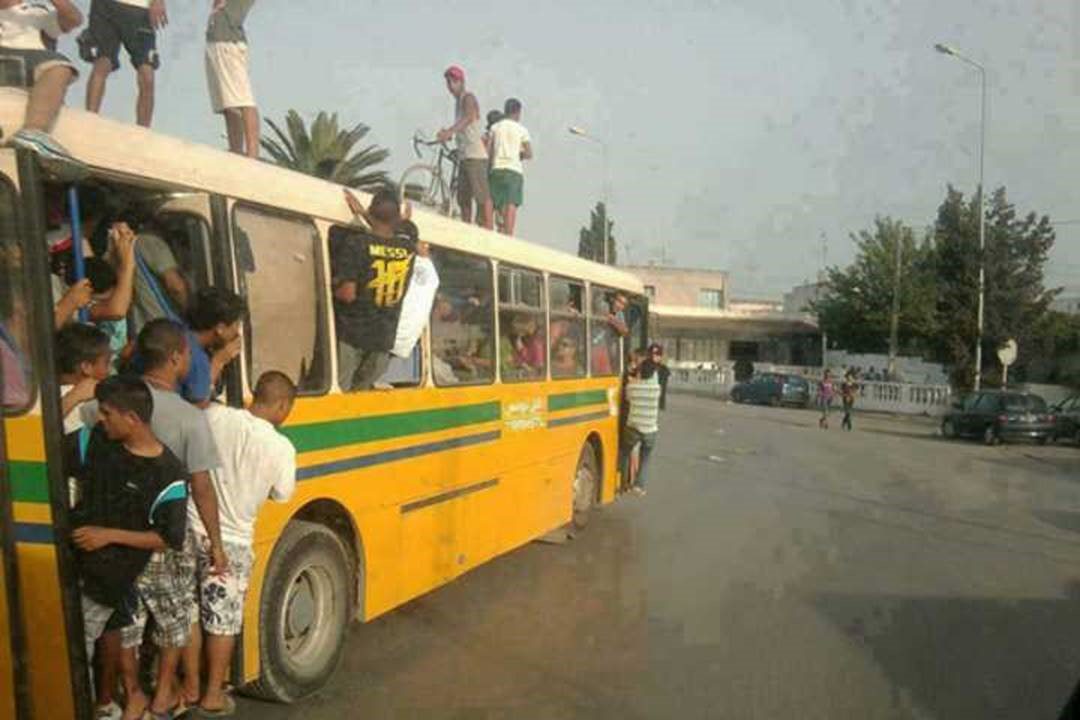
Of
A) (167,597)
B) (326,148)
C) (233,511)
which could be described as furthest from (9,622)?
(326,148)

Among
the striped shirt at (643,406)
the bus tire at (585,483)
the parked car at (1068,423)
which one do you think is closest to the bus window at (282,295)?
the bus tire at (585,483)

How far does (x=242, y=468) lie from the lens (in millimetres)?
4770

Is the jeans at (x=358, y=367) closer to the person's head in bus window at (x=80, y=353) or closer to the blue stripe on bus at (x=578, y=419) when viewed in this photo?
the person's head in bus window at (x=80, y=353)

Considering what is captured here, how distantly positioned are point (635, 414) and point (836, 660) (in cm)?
540

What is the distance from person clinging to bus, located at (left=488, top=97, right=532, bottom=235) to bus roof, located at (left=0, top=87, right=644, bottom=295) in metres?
3.97

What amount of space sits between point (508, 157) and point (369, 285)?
17.6 feet

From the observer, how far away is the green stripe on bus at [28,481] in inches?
152

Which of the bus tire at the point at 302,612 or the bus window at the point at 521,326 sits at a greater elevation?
the bus window at the point at 521,326

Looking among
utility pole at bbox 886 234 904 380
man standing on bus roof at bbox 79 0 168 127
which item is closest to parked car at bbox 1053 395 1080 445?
utility pole at bbox 886 234 904 380

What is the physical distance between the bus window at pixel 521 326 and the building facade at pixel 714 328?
181 feet

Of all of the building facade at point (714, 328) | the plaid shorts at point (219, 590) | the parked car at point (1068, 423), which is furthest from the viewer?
the building facade at point (714, 328)

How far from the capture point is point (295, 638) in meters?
5.56

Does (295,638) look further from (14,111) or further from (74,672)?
(14,111)

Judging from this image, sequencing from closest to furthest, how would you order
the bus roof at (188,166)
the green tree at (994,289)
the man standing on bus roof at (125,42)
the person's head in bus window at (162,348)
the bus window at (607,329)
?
the bus roof at (188,166) < the person's head in bus window at (162,348) < the man standing on bus roof at (125,42) < the bus window at (607,329) < the green tree at (994,289)
